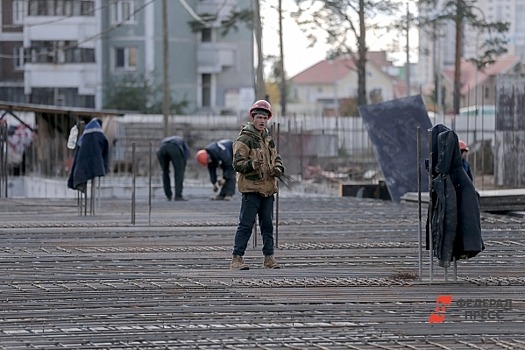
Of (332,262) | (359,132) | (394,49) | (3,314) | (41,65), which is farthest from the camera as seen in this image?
(41,65)

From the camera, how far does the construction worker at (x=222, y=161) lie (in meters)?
24.8

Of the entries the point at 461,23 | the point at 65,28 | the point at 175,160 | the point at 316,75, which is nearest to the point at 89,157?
the point at 175,160

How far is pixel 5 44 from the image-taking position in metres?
65.4

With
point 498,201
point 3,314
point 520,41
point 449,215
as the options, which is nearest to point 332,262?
point 449,215

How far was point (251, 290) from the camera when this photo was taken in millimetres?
11203

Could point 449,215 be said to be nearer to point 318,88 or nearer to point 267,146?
point 267,146

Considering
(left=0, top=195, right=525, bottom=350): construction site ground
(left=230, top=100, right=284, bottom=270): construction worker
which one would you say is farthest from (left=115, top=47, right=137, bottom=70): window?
(left=230, top=100, right=284, bottom=270): construction worker

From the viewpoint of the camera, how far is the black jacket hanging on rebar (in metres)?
11.1

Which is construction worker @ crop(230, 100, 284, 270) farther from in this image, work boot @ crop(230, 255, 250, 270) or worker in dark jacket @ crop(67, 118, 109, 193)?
worker in dark jacket @ crop(67, 118, 109, 193)

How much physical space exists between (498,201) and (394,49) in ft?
87.7

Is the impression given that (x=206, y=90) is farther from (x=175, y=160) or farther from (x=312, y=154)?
(x=175, y=160)

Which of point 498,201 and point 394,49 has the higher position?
point 394,49

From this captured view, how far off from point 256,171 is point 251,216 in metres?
0.44

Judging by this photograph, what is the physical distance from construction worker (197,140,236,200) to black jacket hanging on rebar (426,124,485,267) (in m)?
13.7
